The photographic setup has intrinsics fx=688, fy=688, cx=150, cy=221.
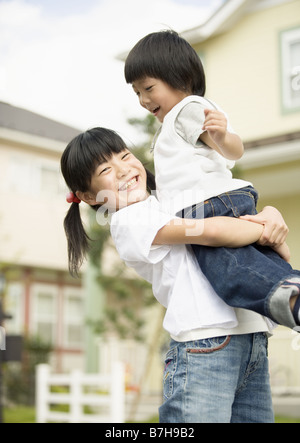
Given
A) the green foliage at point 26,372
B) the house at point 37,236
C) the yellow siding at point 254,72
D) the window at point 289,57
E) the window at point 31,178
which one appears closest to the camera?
the window at point 289,57

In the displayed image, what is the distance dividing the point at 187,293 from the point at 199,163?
23 cm

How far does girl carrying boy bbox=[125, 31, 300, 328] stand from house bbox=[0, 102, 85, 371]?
8.32 m

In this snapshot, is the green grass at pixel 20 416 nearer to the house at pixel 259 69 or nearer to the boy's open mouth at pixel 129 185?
the house at pixel 259 69

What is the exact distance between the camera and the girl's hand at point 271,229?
114cm

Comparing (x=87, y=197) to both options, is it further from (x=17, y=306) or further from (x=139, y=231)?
(x=17, y=306)

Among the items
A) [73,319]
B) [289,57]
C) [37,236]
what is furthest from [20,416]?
[73,319]

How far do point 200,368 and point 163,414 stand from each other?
0.37ft

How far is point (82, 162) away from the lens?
1260 millimetres

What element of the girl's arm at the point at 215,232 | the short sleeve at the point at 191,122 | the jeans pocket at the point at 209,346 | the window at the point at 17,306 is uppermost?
the window at the point at 17,306

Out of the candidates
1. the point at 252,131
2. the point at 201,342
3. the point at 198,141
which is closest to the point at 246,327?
the point at 201,342

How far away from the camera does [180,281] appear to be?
1.17 metres

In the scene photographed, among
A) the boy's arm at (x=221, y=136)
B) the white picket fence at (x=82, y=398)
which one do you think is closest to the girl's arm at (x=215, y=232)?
the boy's arm at (x=221, y=136)

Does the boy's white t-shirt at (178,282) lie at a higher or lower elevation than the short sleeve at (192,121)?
lower

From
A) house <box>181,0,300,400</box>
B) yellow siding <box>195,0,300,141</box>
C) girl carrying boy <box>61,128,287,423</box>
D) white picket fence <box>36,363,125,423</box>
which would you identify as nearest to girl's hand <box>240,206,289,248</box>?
girl carrying boy <box>61,128,287,423</box>
